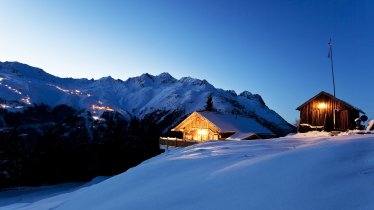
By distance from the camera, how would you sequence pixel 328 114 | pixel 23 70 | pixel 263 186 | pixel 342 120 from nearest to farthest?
pixel 263 186 < pixel 342 120 < pixel 328 114 < pixel 23 70

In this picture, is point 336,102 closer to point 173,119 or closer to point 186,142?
point 186,142

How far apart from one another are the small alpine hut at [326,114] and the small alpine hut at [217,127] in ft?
23.9

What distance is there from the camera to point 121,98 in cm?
16238

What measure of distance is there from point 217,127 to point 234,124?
4.59m

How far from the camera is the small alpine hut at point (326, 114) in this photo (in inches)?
1267

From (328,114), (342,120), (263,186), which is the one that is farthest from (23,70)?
(263,186)

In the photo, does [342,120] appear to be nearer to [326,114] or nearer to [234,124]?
[326,114]

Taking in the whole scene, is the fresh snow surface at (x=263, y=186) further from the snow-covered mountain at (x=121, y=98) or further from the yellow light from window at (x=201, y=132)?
the snow-covered mountain at (x=121, y=98)

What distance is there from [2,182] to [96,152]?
18.4m

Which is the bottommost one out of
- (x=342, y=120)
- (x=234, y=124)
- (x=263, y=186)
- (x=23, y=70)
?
(x=263, y=186)

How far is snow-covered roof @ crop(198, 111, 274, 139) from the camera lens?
43.2 metres

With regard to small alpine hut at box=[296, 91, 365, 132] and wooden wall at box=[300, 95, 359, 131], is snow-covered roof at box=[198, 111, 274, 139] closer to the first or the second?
small alpine hut at box=[296, 91, 365, 132]

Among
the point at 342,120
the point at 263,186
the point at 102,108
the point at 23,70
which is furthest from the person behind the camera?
the point at 23,70

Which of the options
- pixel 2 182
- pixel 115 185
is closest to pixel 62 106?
pixel 2 182
